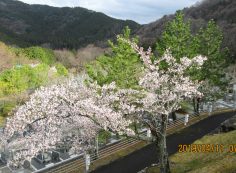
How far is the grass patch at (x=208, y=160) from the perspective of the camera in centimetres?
1405

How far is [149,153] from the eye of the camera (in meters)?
24.0

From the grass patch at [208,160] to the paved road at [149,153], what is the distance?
242cm

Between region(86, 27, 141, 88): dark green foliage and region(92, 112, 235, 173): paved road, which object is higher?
region(86, 27, 141, 88): dark green foliage

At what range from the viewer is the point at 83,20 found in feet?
610

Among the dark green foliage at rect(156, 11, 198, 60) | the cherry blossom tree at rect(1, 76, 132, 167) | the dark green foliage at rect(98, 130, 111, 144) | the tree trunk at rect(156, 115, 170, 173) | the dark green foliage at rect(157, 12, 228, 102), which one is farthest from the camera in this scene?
the dark green foliage at rect(157, 12, 228, 102)

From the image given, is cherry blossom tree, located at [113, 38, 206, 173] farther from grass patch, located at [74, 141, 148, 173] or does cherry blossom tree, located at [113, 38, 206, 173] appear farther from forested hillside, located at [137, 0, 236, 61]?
forested hillside, located at [137, 0, 236, 61]

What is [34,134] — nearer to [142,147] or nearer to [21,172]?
[21,172]

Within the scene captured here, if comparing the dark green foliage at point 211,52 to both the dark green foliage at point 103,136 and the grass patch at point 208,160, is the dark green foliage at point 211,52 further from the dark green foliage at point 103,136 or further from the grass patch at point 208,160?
the dark green foliage at point 103,136

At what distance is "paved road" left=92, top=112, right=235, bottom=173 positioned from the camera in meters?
→ 21.8

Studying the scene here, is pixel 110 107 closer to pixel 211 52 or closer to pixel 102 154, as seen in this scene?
pixel 102 154

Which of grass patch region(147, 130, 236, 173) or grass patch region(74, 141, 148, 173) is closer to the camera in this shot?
grass patch region(147, 130, 236, 173)

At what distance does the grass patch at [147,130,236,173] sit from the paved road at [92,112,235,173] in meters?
2.42

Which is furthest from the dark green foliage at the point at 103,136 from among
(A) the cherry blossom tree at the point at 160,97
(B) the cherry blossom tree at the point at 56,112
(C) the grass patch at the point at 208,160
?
(A) the cherry blossom tree at the point at 160,97
